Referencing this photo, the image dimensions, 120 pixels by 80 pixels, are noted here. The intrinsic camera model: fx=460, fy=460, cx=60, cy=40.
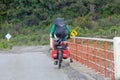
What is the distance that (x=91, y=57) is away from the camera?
15172 millimetres

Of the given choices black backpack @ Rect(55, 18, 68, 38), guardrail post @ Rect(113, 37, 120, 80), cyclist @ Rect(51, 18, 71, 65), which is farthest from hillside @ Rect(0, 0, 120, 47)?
guardrail post @ Rect(113, 37, 120, 80)

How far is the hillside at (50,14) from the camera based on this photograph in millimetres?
61531

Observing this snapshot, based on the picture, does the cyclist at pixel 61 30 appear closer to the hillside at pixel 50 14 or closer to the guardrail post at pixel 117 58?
the guardrail post at pixel 117 58

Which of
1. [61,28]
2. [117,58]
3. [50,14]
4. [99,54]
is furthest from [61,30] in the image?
[50,14]

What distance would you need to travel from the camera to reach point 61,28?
1648 cm

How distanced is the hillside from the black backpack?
4375 cm

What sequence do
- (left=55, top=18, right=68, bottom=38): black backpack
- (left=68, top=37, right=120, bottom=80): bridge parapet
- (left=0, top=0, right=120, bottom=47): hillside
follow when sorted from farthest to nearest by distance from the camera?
1. (left=0, top=0, right=120, bottom=47): hillside
2. (left=55, top=18, right=68, bottom=38): black backpack
3. (left=68, top=37, right=120, bottom=80): bridge parapet

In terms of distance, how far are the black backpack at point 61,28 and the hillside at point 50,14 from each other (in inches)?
1723

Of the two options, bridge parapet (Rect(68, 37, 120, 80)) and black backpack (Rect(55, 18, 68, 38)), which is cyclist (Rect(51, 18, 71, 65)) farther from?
bridge parapet (Rect(68, 37, 120, 80))

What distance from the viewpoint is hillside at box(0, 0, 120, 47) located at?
202ft

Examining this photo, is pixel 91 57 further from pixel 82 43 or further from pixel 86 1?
pixel 86 1

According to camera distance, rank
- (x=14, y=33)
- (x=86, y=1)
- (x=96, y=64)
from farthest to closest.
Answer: (x=86, y=1), (x=14, y=33), (x=96, y=64)

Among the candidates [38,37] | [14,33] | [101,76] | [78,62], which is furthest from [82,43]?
[14,33]

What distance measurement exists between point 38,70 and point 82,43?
1.98 meters
